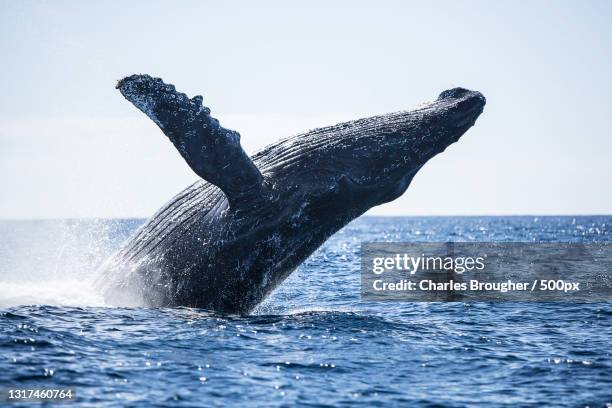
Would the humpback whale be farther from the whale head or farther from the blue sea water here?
the blue sea water

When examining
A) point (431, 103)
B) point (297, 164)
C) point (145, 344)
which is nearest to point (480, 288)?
point (431, 103)

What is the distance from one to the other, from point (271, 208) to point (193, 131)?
155 cm

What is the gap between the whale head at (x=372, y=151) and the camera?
33.4ft

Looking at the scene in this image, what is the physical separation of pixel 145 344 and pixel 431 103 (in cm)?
531

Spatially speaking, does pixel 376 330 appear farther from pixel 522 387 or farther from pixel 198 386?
pixel 198 386

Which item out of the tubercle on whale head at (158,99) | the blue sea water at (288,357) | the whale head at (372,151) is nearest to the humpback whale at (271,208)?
the whale head at (372,151)

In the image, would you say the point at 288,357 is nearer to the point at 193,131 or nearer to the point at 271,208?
the point at 271,208

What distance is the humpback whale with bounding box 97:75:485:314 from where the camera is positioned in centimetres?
999

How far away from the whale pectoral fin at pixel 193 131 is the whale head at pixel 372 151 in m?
1.01

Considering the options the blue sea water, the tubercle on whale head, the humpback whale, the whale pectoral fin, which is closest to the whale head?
the humpback whale

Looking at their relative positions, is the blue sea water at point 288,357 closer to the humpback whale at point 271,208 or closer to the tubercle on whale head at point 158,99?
the humpback whale at point 271,208

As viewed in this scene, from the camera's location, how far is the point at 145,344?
8.91m

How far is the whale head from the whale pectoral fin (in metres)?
1.01

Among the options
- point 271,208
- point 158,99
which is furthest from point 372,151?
point 158,99
